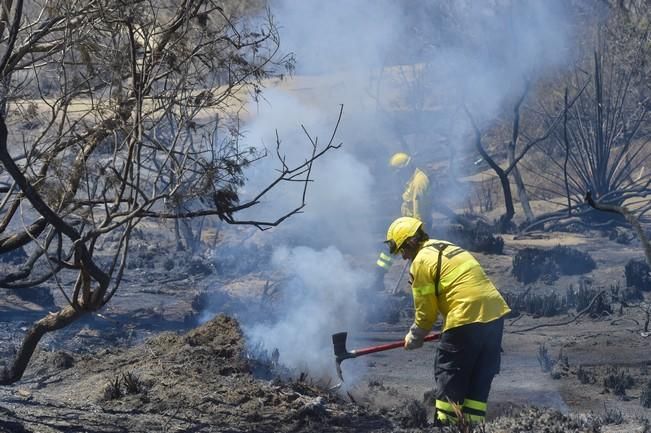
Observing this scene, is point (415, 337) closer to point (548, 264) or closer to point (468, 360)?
point (468, 360)

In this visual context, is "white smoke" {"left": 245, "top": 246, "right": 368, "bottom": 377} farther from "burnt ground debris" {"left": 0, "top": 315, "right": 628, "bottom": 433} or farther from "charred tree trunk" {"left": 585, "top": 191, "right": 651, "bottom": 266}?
"charred tree trunk" {"left": 585, "top": 191, "right": 651, "bottom": 266}

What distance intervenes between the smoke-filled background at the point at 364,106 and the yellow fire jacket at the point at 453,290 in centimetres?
620

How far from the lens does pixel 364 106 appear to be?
28.0 meters

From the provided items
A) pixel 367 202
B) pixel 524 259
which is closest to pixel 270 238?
pixel 367 202

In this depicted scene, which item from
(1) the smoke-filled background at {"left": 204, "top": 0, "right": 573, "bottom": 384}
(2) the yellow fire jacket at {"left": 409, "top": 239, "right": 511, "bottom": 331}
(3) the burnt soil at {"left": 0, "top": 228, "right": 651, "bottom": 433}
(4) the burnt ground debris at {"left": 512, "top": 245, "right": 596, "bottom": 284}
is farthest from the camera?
(1) the smoke-filled background at {"left": 204, "top": 0, "right": 573, "bottom": 384}

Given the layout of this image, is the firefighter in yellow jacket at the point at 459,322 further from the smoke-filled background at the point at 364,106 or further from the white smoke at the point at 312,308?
the smoke-filled background at the point at 364,106

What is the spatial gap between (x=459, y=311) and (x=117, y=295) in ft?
33.3

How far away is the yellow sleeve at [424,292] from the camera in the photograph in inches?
259

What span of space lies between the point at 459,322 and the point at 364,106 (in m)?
21.9

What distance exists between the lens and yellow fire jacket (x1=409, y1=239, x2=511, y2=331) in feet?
21.4

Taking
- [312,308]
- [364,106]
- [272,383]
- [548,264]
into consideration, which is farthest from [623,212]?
[364,106]

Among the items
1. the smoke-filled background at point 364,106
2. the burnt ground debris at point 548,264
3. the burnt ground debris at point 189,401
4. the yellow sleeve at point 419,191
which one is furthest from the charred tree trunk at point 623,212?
the burnt ground debris at point 548,264

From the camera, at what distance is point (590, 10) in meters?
27.1

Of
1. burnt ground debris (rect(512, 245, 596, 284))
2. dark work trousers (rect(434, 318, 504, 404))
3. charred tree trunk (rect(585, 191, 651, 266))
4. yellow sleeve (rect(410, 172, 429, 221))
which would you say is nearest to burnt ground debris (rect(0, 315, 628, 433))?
dark work trousers (rect(434, 318, 504, 404))
